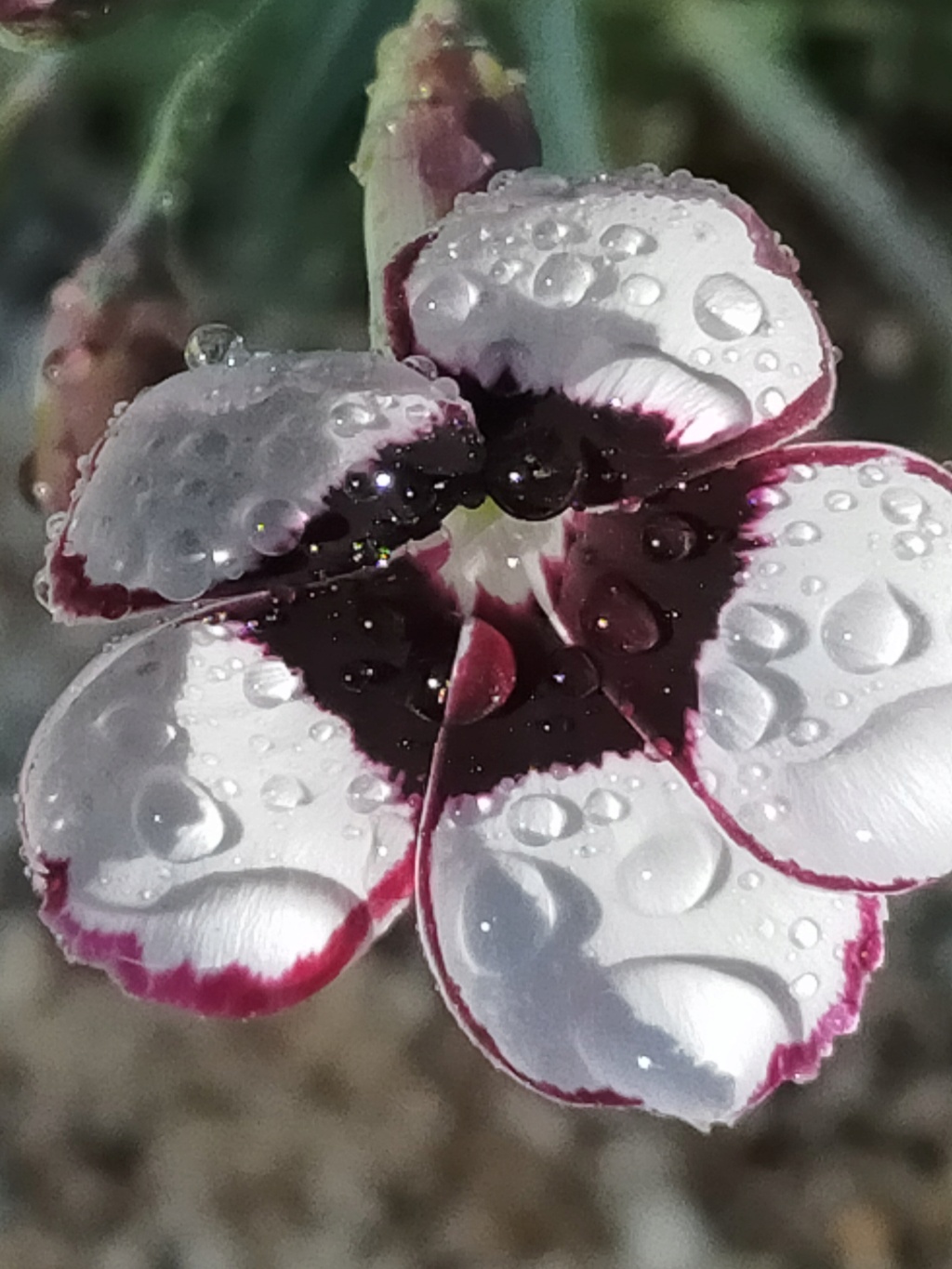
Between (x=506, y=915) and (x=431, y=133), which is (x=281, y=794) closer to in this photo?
(x=506, y=915)

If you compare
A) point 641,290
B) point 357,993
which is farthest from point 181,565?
point 357,993

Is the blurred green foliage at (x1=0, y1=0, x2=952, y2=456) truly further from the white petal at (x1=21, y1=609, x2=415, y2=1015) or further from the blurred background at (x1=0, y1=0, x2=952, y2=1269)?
the white petal at (x1=21, y1=609, x2=415, y2=1015)

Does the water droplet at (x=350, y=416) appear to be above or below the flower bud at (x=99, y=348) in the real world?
above

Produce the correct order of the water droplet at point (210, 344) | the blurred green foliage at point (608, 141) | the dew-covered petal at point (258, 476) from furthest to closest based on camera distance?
1. the blurred green foliage at point (608, 141)
2. the water droplet at point (210, 344)
3. the dew-covered petal at point (258, 476)

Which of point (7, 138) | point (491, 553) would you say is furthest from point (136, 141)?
point (491, 553)

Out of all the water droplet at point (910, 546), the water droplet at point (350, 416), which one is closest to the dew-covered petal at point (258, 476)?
the water droplet at point (350, 416)

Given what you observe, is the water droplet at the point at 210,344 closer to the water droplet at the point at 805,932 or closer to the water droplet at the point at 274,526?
the water droplet at the point at 274,526

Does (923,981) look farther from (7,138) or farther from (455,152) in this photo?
(7,138)
